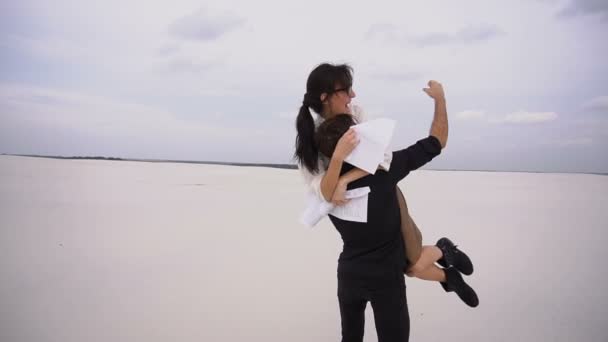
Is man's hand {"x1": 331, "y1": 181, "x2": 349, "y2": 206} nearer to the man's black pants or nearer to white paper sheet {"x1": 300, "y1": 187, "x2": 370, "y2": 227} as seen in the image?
white paper sheet {"x1": 300, "y1": 187, "x2": 370, "y2": 227}

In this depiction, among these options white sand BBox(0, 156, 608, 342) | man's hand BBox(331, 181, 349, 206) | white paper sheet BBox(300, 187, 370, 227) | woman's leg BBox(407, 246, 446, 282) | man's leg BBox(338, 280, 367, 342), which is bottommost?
white sand BBox(0, 156, 608, 342)

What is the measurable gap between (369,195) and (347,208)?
0.33ft

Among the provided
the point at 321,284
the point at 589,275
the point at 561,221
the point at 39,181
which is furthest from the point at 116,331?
the point at 39,181

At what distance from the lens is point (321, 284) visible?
13.6ft

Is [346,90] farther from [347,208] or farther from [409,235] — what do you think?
[409,235]

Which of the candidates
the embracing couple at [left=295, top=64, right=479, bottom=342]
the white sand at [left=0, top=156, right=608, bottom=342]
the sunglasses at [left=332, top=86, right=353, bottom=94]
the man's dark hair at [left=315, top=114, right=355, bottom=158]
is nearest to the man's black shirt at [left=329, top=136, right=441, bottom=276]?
the embracing couple at [left=295, top=64, right=479, bottom=342]

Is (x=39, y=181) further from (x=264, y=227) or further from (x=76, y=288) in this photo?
(x=76, y=288)

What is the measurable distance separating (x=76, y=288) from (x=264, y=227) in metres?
3.20

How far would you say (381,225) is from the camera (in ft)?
5.56

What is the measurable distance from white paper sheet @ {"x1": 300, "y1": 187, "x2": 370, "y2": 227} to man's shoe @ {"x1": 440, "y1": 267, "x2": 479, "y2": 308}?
74 cm

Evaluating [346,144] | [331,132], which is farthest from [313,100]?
[346,144]

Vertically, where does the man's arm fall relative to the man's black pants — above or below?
above

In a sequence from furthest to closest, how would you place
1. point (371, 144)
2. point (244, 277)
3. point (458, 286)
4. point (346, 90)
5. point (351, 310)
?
point (244, 277) < point (458, 286) < point (351, 310) < point (346, 90) < point (371, 144)

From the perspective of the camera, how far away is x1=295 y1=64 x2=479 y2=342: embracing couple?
1634 millimetres
